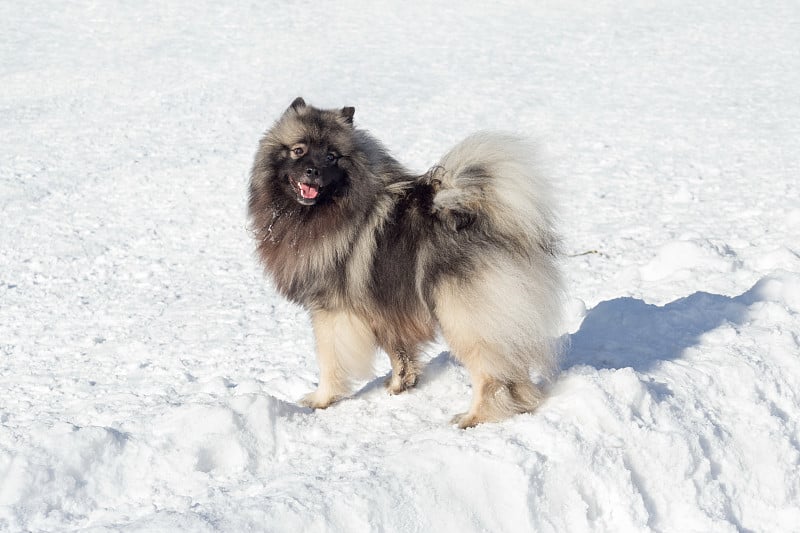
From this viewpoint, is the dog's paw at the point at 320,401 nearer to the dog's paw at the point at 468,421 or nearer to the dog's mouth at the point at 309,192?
the dog's paw at the point at 468,421

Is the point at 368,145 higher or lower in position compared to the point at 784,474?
higher

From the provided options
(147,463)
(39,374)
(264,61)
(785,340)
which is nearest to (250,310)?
(39,374)

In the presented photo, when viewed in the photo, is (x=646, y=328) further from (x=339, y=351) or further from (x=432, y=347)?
(x=339, y=351)

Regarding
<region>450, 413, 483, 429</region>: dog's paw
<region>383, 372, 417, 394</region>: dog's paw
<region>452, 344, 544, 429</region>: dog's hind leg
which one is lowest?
<region>383, 372, 417, 394</region>: dog's paw

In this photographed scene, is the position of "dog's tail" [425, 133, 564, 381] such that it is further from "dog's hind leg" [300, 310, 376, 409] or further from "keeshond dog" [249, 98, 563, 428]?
"dog's hind leg" [300, 310, 376, 409]

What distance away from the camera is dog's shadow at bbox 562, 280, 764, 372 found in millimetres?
4949

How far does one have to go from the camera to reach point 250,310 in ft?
24.6

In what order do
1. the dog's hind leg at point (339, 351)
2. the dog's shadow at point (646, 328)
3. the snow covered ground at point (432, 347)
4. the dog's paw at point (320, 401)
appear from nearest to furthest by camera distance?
the snow covered ground at point (432, 347)
the dog's hind leg at point (339, 351)
the dog's paw at point (320, 401)
the dog's shadow at point (646, 328)

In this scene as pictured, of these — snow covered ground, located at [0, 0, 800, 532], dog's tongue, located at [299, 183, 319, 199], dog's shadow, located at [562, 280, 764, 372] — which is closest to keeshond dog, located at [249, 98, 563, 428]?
dog's tongue, located at [299, 183, 319, 199]

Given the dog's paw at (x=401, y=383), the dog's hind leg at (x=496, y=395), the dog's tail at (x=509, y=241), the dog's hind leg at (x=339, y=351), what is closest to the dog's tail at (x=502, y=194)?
the dog's tail at (x=509, y=241)

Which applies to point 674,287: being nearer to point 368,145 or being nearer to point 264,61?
point 368,145

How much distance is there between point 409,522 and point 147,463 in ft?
4.24

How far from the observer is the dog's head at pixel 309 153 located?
4.42 meters

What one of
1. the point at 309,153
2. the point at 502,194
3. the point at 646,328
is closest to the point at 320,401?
the point at 309,153
